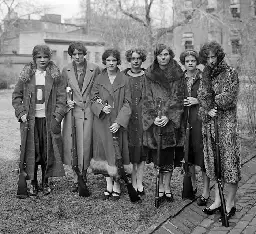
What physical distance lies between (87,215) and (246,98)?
5841mm

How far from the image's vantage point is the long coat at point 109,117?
5.64m

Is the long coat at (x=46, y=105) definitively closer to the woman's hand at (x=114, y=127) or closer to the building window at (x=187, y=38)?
the woman's hand at (x=114, y=127)

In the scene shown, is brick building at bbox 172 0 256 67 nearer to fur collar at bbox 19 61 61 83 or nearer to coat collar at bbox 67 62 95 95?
coat collar at bbox 67 62 95 95

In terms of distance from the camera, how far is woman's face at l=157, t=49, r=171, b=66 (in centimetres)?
532

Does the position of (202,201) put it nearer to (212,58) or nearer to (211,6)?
(212,58)

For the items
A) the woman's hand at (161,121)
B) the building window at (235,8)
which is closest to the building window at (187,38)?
the building window at (235,8)

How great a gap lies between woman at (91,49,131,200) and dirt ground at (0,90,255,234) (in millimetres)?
399

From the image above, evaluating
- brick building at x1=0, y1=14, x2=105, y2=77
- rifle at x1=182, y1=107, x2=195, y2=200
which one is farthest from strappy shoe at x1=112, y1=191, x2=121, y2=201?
brick building at x1=0, y1=14, x2=105, y2=77

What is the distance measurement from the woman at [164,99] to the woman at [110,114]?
35 cm

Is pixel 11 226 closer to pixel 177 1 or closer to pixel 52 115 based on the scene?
pixel 52 115

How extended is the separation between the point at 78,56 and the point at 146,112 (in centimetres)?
122

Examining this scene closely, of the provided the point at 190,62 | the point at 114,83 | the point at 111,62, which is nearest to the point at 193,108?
the point at 190,62

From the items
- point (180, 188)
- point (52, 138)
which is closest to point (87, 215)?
point (52, 138)

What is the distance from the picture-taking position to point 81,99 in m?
5.88
